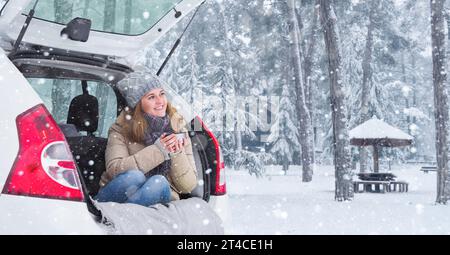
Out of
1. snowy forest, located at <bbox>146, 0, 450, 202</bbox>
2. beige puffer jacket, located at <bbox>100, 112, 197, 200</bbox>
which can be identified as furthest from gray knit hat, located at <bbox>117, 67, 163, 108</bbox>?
snowy forest, located at <bbox>146, 0, 450, 202</bbox>

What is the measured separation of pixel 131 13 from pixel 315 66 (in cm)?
1703

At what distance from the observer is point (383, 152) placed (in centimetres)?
4050

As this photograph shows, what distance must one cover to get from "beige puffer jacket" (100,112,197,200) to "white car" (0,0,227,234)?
5.0 inches

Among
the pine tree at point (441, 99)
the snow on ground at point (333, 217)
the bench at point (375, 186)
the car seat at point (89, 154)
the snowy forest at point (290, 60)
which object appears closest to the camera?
the car seat at point (89, 154)

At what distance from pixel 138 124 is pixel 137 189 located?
53 centimetres

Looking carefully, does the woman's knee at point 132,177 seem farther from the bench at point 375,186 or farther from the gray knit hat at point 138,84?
the bench at point 375,186

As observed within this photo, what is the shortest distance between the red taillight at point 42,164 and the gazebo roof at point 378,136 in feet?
65.0

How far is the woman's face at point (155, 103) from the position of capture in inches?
161

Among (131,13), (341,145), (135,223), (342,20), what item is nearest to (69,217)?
(135,223)

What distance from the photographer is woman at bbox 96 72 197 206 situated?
3.70 meters

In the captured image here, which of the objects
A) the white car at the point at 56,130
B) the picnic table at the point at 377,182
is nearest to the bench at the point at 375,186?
the picnic table at the point at 377,182

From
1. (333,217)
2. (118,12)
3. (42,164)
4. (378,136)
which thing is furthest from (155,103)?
(118,12)

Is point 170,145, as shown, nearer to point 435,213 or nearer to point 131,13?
point 435,213

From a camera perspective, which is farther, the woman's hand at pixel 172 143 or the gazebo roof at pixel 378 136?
the gazebo roof at pixel 378 136
